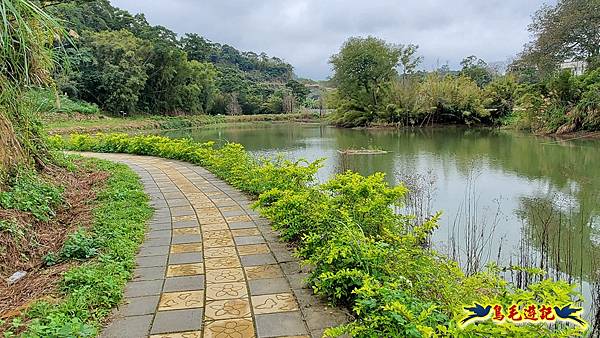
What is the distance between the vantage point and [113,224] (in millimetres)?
3285

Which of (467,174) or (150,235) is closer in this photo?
(150,235)

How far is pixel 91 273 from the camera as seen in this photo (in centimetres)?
231

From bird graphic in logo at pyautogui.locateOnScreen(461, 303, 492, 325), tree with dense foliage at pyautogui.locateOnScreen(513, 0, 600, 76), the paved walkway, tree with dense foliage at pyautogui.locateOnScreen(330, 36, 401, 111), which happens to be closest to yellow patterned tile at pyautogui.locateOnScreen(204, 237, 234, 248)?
the paved walkway

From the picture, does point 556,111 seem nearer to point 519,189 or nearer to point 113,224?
point 519,189

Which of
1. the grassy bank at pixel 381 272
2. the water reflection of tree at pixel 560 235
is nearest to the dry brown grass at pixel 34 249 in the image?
the grassy bank at pixel 381 272

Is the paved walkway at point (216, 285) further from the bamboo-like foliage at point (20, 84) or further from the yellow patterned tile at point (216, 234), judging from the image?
the bamboo-like foliage at point (20, 84)

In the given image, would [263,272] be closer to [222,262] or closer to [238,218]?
[222,262]

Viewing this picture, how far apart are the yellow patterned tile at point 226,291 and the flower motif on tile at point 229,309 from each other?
0.20ft

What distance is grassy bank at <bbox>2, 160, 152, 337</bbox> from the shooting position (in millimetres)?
1826

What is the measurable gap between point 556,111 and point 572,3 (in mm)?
4453

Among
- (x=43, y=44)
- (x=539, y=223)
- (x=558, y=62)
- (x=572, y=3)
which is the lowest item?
(x=539, y=223)

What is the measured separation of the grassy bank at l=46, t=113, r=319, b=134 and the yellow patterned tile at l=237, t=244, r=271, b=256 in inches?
496

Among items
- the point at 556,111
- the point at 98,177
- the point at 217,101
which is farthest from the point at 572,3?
the point at 217,101

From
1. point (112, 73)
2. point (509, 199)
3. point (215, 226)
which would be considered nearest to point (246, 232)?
point (215, 226)
